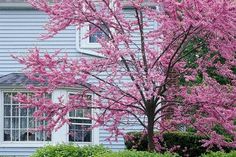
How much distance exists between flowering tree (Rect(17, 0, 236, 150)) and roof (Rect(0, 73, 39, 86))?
5.27m

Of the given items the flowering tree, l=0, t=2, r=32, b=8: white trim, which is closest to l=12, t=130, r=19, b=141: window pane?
l=0, t=2, r=32, b=8: white trim

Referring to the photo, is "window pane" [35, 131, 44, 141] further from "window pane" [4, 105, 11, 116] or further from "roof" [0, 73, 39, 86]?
"roof" [0, 73, 39, 86]

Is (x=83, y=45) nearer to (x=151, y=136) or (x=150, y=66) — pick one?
(x=151, y=136)

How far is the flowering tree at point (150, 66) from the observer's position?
8.44 meters

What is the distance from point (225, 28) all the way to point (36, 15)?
8.60 m

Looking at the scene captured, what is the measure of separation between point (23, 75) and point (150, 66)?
7.23m

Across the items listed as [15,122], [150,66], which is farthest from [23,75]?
[150,66]

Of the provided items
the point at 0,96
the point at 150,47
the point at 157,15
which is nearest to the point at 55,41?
the point at 0,96

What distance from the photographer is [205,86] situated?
9336mm

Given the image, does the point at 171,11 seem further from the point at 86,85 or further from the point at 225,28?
the point at 86,85

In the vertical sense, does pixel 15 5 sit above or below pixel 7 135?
above

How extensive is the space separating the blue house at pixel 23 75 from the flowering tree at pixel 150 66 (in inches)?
215

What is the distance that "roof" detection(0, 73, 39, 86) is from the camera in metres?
14.8

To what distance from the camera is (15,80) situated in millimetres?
15133
